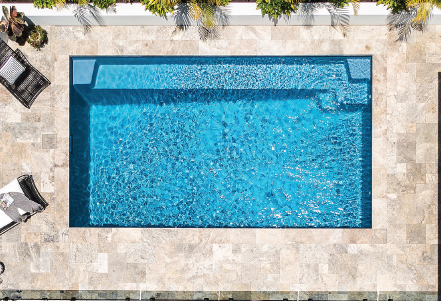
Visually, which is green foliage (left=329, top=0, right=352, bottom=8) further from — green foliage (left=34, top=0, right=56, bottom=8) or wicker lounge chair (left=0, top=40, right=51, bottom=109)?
wicker lounge chair (left=0, top=40, right=51, bottom=109)

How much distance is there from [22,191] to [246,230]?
4.97 metres

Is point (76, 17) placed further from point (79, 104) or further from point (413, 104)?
point (413, 104)

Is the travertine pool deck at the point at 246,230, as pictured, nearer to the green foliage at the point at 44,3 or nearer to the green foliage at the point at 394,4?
the green foliage at the point at 394,4

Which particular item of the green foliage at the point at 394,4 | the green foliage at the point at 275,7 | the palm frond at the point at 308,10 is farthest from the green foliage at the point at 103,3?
the green foliage at the point at 394,4

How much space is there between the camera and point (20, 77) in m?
7.59

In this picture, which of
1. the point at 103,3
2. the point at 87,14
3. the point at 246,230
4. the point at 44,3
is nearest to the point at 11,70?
the point at 44,3

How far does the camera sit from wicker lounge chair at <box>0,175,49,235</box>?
7484 mm

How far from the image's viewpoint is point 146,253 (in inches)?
309

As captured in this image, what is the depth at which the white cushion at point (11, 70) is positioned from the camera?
7324 mm

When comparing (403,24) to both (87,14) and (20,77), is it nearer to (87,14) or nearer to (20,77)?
(87,14)

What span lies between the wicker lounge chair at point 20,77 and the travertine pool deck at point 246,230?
0.17 meters

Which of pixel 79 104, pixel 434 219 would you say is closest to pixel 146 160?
pixel 79 104

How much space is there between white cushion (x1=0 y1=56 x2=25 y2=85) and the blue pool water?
1.11 m

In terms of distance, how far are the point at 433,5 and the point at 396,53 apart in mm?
1119
